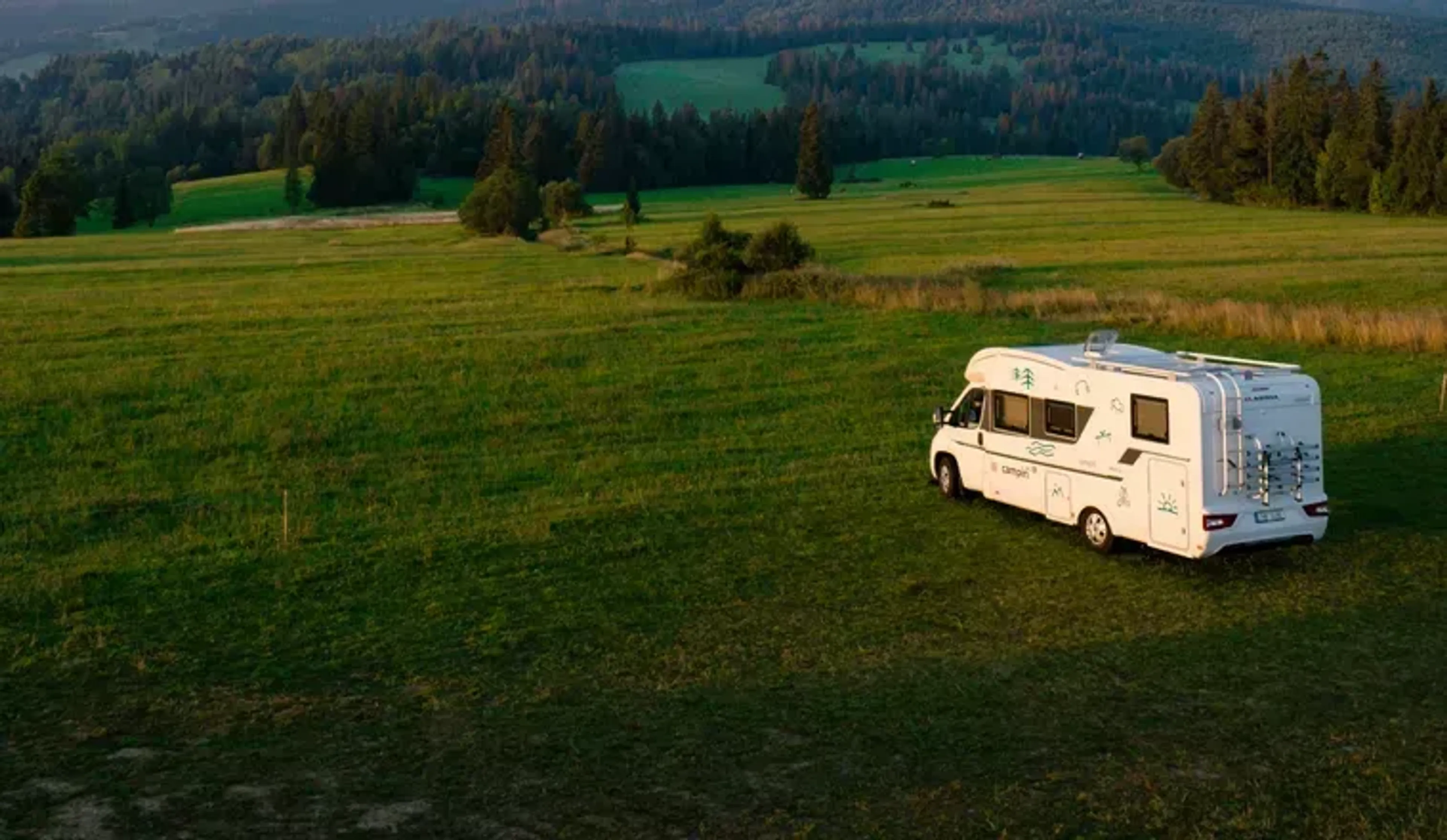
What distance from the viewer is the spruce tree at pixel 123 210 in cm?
11606

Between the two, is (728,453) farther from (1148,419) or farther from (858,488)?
(1148,419)

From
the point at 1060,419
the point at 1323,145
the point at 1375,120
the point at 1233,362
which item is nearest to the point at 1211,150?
the point at 1323,145

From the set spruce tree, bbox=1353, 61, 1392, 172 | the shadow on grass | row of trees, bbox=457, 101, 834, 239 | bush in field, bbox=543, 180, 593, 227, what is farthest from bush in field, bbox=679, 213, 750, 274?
spruce tree, bbox=1353, 61, 1392, 172

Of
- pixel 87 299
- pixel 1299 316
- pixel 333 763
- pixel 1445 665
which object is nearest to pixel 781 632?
pixel 333 763

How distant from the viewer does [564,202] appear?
100m

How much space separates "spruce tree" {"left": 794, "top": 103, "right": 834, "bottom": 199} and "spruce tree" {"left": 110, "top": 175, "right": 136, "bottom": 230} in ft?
176

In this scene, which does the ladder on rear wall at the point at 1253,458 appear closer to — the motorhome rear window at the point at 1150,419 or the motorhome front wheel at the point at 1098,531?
the motorhome rear window at the point at 1150,419

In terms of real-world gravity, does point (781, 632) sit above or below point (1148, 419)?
below

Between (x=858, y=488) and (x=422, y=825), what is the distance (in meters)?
12.9

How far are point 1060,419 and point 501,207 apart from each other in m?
67.0

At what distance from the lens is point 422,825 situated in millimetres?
11305

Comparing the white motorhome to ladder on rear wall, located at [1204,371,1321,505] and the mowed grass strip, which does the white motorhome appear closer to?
ladder on rear wall, located at [1204,371,1321,505]

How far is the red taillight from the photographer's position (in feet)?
57.7

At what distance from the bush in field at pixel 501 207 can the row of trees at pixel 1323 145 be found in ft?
185
